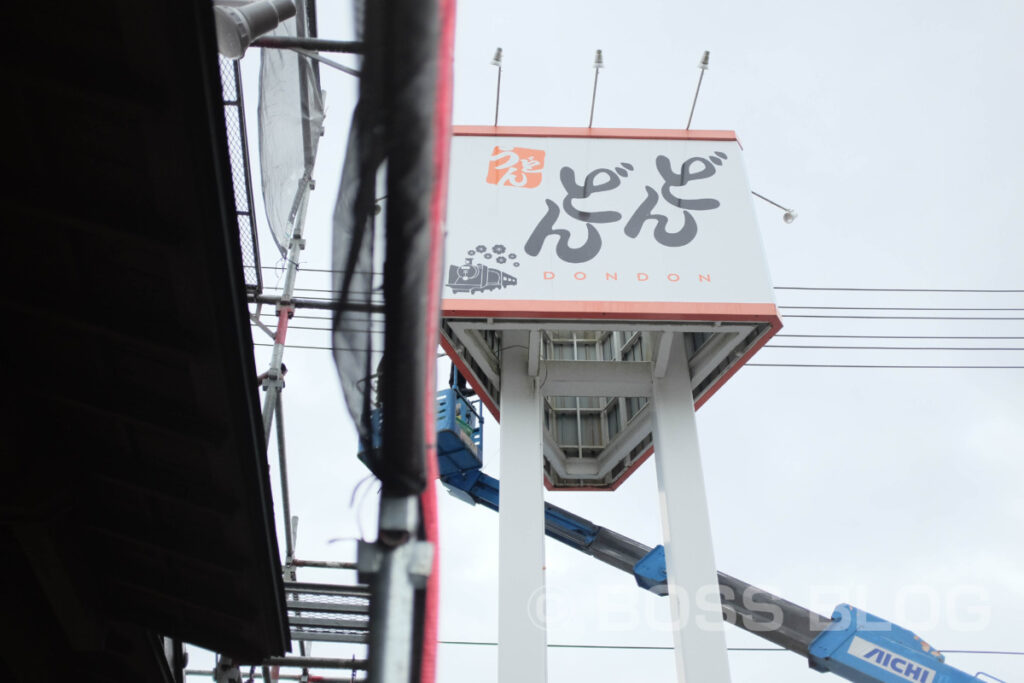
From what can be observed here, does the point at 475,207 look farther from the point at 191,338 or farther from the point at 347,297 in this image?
the point at 347,297

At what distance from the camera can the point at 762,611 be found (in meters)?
14.3

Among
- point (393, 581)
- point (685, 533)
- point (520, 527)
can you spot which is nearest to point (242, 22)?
point (393, 581)

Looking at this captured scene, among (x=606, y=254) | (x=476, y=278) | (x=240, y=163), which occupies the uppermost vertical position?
(x=606, y=254)

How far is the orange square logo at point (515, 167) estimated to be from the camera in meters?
12.9

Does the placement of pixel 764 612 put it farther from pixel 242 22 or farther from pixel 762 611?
→ pixel 242 22

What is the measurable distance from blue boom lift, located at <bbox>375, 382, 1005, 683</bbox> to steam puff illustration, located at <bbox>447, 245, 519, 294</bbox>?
2968mm

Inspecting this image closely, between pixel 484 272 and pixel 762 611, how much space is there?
820 centimetres

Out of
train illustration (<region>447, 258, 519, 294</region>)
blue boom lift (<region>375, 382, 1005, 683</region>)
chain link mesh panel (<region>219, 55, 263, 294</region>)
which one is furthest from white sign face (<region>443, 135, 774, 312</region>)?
chain link mesh panel (<region>219, 55, 263, 294</region>)

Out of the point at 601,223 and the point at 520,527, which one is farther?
the point at 601,223

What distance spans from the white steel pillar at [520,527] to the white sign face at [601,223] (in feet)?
4.34

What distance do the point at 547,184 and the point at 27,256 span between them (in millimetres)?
9932

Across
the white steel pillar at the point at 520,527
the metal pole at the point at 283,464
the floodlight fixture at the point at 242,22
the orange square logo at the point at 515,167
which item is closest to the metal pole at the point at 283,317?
the metal pole at the point at 283,464

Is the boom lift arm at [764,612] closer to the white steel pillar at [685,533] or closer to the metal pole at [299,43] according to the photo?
the white steel pillar at [685,533]

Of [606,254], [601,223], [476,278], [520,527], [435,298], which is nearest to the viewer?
[435,298]
